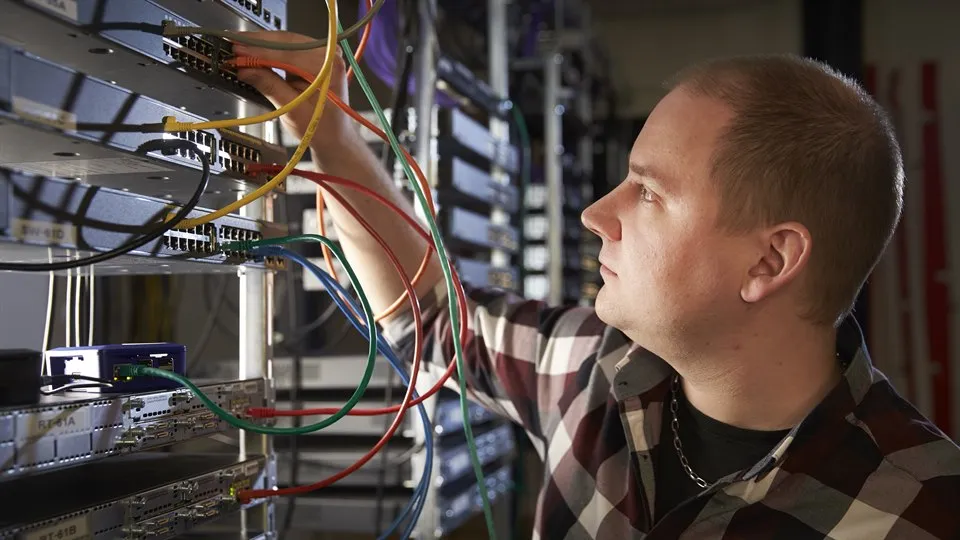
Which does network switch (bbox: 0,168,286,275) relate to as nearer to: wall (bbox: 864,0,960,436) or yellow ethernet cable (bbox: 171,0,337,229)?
yellow ethernet cable (bbox: 171,0,337,229)

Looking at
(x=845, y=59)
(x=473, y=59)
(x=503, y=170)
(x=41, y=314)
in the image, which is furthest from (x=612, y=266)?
(x=845, y=59)

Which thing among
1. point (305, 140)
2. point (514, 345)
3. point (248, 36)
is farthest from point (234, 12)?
point (514, 345)

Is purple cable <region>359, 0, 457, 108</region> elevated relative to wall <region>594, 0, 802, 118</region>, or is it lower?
lower

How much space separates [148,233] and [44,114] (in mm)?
144

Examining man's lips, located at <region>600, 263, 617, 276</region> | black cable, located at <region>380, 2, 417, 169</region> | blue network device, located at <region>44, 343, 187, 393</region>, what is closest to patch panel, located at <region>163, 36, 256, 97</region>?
blue network device, located at <region>44, 343, 187, 393</region>

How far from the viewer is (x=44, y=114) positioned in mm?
667

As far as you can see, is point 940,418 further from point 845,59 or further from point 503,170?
point 503,170

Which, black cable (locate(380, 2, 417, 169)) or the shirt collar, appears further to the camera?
black cable (locate(380, 2, 417, 169))

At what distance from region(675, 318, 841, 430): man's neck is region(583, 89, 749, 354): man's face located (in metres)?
0.05

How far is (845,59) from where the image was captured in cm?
480

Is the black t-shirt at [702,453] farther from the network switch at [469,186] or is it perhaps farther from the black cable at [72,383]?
the network switch at [469,186]

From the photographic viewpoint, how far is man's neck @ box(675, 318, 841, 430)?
1.15 meters

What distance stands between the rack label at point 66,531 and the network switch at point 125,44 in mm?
389

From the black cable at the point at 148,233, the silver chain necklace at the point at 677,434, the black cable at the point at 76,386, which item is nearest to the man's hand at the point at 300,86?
the black cable at the point at 148,233
